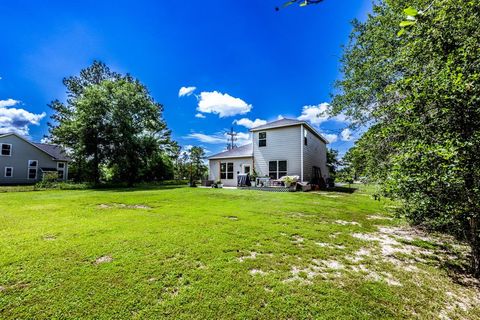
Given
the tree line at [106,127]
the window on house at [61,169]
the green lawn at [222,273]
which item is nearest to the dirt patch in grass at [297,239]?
the green lawn at [222,273]

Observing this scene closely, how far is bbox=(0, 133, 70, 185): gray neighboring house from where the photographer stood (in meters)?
21.4

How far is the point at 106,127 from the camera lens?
19.7m

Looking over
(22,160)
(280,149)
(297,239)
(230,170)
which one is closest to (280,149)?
(280,149)

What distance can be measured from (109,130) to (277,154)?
1642cm

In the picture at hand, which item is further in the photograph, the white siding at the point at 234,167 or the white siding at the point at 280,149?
the white siding at the point at 234,167

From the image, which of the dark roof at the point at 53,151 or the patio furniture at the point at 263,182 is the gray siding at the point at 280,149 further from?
the dark roof at the point at 53,151

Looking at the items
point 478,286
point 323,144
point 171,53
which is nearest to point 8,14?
point 171,53

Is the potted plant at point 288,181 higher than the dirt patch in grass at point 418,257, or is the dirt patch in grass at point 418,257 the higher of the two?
the potted plant at point 288,181

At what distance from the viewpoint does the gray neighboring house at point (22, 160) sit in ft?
70.3

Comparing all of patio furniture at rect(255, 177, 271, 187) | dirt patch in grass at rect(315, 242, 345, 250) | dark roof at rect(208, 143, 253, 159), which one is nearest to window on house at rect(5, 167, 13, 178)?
dark roof at rect(208, 143, 253, 159)

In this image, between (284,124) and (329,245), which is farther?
(284,124)

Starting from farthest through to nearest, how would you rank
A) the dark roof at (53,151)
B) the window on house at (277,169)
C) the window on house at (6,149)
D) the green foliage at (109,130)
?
the dark roof at (53,151) < the window on house at (6,149) < the green foliage at (109,130) < the window on house at (277,169)

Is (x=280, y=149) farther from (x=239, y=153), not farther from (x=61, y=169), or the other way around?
(x=61, y=169)

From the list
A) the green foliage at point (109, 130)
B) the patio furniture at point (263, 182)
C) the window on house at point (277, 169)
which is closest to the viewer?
the patio furniture at point (263, 182)
